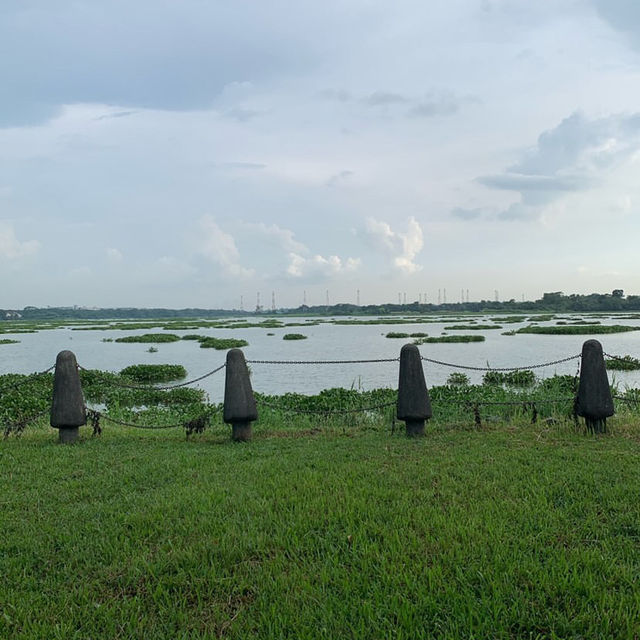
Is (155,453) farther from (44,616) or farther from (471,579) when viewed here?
(471,579)

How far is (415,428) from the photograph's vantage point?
27.3ft

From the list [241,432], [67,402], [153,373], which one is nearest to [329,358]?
[153,373]

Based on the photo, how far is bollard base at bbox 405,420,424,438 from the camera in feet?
27.2

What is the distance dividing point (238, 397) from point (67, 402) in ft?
9.44

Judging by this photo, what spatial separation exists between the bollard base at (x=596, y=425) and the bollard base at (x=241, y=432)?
555 cm

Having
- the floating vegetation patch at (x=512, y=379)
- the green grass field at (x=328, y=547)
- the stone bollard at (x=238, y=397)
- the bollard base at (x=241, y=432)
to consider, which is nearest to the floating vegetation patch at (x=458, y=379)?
the floating vegetation patch at (x=512, y=379)

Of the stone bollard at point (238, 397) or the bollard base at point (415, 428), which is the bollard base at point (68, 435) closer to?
→ the stone bollard at point (238, 397)

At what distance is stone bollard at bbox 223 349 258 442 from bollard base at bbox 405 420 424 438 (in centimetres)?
260

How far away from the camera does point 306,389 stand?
859 inches

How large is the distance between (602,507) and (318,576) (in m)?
2.83

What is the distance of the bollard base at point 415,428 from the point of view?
8.29 metres

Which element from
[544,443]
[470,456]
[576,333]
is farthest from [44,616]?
[576,333]

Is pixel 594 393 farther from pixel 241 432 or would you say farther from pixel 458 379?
Result: pixel 458 379

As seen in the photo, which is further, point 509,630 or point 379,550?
point 379,550
